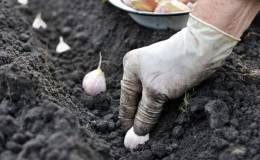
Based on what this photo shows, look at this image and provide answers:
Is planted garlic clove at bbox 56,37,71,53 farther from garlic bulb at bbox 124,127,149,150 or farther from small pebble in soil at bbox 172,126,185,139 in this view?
small pebble in soil at bbox 172,126,185,139

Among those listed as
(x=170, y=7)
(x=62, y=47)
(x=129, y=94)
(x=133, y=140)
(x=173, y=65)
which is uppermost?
(x=173, y=65)

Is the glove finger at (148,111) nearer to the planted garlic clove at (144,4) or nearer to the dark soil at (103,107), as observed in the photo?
the dark soil at (103,107)

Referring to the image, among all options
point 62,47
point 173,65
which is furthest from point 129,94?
point 62,47

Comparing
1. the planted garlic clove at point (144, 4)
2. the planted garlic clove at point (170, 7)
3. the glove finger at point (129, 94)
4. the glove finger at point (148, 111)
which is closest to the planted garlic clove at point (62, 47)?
the planted garlic clove at point (144, 4)

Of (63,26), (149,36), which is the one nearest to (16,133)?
(149,36)

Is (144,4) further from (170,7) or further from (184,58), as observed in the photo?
(184,58)
